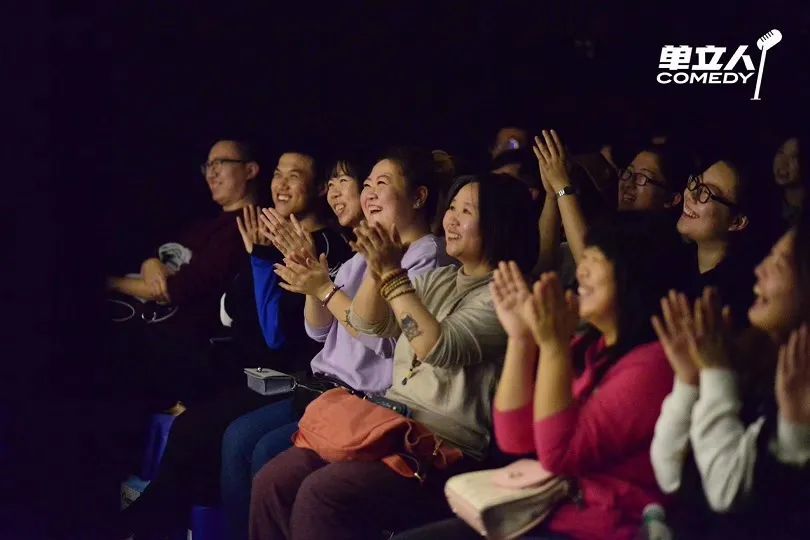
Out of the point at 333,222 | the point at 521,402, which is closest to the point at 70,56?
the point at 333,222

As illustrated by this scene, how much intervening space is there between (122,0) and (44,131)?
46 cm

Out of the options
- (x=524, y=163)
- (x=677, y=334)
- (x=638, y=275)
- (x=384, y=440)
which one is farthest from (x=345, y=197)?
(x=677, y=334)

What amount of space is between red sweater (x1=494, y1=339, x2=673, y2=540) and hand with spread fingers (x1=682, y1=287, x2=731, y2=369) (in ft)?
0.24

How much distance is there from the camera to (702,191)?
2785 mm

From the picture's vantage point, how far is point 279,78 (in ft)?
11.5

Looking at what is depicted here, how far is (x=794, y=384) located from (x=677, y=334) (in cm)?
25

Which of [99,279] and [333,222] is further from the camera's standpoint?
[99,279]

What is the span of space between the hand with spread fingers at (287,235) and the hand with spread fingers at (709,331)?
111 cm

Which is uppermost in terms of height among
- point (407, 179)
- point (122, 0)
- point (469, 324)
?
point (122, 0)

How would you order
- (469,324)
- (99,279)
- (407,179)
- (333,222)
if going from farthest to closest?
(99,279) < (333,222) < (407,179) < (469,324)

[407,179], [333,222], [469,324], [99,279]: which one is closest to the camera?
[469,324]

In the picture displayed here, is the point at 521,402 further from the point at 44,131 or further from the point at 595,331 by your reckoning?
the point at 44,131

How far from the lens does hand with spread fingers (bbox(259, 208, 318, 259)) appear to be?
3336 millimetres

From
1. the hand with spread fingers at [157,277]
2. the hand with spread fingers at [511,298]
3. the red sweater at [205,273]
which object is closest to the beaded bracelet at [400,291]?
the hand with spread fingers at [511,298]
